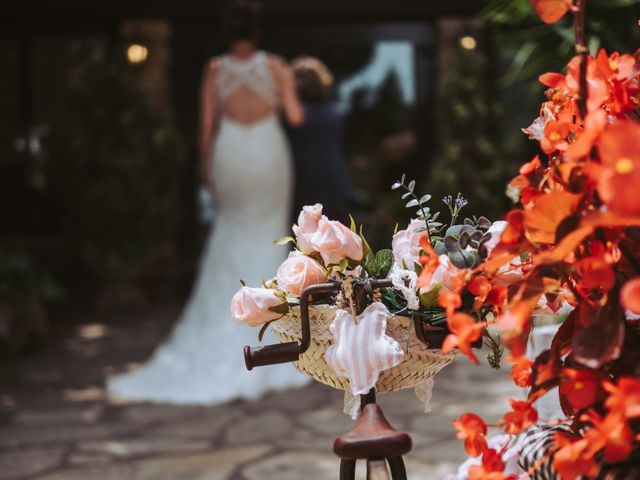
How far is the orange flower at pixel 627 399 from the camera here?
0.80m

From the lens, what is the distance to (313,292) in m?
1.15

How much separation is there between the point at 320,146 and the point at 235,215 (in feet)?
2.52

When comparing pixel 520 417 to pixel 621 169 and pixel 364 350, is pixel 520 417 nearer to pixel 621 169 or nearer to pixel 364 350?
pixel 364 350

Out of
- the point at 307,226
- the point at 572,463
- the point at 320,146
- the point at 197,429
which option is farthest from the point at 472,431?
→ the point at 320,146

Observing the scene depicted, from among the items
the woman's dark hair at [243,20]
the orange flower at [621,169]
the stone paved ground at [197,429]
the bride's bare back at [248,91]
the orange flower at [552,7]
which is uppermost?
the woman's dark hair at [243,20]

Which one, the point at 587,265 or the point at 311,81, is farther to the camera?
the point at 311,81

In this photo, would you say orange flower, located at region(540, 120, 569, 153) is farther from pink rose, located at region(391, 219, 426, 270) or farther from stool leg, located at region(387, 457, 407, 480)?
stool leg, located at region(387, 457, 407, 480)

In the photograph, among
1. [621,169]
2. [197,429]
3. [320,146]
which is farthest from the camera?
[320,146]

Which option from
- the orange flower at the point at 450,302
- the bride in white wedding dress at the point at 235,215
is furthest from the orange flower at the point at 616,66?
the bride in white wedding dress at the point at 235,215

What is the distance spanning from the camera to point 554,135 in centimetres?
108

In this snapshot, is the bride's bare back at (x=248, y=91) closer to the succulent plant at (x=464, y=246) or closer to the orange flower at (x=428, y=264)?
the succulent plant at (x=464, y=246)

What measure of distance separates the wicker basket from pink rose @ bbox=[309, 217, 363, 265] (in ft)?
0.26

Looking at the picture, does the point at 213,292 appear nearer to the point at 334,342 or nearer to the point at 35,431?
the point at 35,431

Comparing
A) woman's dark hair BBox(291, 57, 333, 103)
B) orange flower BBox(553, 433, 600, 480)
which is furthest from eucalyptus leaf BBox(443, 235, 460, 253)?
woman's dark hair BBox(291, 57, 333, 103)
